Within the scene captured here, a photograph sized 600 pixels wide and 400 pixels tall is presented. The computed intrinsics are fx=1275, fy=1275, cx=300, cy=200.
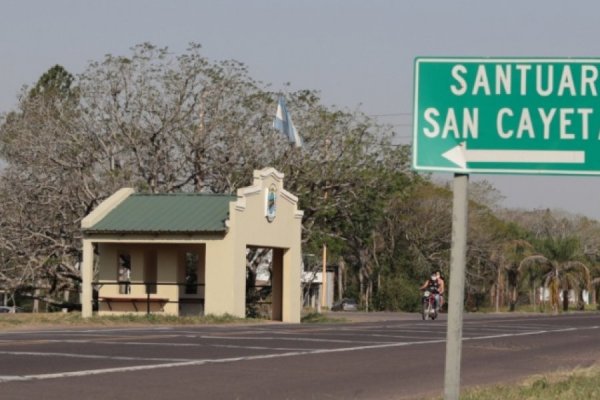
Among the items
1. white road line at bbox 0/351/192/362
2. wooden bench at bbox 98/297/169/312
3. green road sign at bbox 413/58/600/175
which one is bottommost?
wooden bench at bbox 98/297/169/312

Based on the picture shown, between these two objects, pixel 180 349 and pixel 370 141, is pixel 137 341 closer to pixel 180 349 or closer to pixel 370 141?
pixel 180 349

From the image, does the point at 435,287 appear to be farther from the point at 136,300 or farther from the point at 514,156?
the point at 514,156

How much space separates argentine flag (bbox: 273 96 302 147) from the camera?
45344 mm

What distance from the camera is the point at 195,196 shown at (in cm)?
4047

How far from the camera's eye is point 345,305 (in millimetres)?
80250

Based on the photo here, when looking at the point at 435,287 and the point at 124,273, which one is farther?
the point at 124,273

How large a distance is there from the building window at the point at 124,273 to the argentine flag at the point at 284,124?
7.38 metres

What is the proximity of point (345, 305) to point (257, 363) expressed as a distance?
62967 mm

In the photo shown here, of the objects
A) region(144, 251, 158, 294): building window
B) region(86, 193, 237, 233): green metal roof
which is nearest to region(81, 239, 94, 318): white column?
region(86, 193, 237, 233): green metal roof

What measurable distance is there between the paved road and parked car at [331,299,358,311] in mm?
50437

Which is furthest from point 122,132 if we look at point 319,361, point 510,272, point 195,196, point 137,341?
point 510,272

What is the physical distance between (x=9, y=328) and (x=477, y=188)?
70.3 m

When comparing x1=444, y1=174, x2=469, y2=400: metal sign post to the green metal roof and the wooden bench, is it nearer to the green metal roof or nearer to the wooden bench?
the green metal roof

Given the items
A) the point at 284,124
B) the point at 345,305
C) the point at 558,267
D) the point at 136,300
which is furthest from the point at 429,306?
the point at 345,305
